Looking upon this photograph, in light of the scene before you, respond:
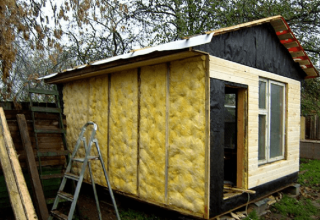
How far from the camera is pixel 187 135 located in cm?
427

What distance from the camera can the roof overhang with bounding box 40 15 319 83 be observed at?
12.3 ft

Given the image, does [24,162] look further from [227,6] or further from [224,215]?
[227,6]

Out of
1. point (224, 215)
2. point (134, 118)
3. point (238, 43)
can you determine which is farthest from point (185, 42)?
point (224, 215)

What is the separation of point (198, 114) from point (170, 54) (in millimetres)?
1013

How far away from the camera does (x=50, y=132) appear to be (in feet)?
17.5

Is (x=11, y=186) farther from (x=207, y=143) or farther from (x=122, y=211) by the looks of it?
(x=207, y=143)

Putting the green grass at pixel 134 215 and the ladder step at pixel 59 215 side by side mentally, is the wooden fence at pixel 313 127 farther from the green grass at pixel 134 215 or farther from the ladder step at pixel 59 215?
the ladder step at pixel 59 215

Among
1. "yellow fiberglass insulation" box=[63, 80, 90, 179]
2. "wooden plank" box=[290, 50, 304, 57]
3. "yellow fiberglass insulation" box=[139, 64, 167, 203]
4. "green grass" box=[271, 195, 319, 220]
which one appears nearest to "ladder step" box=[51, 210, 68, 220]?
"yellow fiberglass insulation" box=[139, 64, 167, 203]

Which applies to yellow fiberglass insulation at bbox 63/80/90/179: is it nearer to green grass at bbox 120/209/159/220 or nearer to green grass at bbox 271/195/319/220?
green grass at bbox 120/209/159/220

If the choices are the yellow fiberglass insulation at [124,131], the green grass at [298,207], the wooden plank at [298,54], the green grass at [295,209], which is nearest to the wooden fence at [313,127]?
the green grass at [298,207]

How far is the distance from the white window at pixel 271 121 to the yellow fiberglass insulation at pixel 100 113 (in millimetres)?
3270

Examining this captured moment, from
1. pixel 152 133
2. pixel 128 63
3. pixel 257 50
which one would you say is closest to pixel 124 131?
pixel 152 133

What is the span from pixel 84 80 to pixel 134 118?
210cm

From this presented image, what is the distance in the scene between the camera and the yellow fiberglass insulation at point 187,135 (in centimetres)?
410
